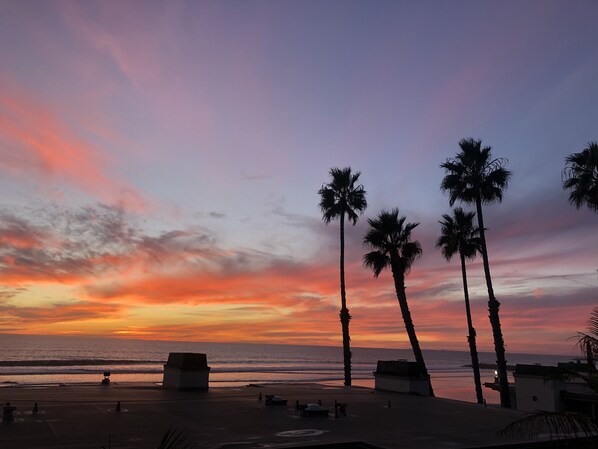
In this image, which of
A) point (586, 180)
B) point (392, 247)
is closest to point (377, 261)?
point (392, 247)

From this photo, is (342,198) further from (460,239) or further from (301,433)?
(301,433)

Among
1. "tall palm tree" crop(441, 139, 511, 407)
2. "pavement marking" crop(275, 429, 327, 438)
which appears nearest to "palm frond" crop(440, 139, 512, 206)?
"tall palm tree" crop(441, 139, 511, 407)

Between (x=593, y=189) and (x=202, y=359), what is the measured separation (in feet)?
75.4

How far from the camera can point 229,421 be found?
17672 millimetres

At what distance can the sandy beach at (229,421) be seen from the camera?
14.1 meters

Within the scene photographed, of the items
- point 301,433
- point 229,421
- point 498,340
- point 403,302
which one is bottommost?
point 301,433

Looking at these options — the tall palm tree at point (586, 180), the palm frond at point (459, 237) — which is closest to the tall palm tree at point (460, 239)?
the palm frond at point (459, 237)

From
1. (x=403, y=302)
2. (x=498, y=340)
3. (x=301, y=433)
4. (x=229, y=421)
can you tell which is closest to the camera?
(x=301, y=433)

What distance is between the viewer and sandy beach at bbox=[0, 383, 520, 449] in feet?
46.1

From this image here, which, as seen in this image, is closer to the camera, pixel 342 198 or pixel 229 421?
pixel 229 421

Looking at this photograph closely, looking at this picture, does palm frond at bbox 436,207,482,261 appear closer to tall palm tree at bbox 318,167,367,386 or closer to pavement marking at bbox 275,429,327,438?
tall palm tree at bbox 318,167,367,386

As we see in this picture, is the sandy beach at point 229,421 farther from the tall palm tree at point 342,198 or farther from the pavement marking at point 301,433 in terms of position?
the tall palm tree at point 342,198

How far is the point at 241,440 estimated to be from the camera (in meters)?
14.2

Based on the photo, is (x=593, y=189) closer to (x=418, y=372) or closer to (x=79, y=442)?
(x=418, y=372)
